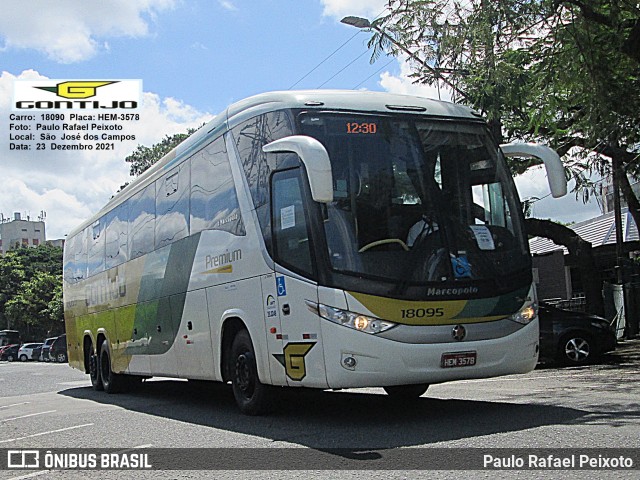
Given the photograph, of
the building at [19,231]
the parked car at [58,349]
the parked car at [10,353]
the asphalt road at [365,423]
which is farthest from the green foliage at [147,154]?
the building at [19,231]

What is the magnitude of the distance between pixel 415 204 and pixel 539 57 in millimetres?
6873

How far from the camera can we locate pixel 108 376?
1712cm

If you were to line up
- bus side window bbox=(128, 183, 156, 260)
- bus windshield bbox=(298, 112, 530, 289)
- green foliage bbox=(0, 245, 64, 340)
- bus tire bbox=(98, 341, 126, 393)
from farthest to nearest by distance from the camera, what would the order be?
green foliage bbox=(0, 245, 64, 340), bus tire bbox=(98, 341, 126, 393), bus side window bbox=(128, 183, 156, 260), bus windshield bbox=(298, 112, 530, 289)

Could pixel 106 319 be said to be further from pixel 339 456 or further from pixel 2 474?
pixel 339 456

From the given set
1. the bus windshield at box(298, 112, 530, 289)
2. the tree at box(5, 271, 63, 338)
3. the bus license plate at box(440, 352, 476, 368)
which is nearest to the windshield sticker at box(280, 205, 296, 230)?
the bus windshield at box(298, 112, 530, 289)

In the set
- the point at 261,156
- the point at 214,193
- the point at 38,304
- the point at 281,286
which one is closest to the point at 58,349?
the point at 38,304

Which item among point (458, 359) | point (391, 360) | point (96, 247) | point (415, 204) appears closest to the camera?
point (391, 360)

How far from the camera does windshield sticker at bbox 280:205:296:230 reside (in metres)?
9.12

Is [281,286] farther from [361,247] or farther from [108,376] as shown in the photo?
[108,376]

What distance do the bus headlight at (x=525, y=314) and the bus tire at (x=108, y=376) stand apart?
394 inches

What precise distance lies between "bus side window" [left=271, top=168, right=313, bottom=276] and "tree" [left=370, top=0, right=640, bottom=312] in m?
5.58

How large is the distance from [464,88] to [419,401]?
7.15 metres

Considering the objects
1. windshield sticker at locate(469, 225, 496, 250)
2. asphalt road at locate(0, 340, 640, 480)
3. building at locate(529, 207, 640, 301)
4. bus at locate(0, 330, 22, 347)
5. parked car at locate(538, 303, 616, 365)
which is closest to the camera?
asphalt road at locate(0, 340, 640, 480)

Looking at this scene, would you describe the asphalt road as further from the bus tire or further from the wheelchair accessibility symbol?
the bus tire
